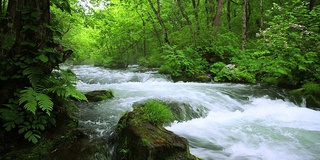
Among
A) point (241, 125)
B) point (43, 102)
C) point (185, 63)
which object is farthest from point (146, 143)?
point (185, 63)

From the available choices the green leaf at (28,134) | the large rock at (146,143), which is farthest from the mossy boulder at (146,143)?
the green leaf at (28,134)

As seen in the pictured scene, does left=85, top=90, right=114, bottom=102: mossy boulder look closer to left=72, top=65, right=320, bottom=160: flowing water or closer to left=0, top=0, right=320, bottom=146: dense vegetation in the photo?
left=72, top=65, right=320, bottom=160: flowing water

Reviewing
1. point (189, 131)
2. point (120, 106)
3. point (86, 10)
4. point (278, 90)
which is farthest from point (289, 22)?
point (86, 10)

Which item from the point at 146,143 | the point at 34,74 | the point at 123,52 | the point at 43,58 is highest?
the point at 123,52

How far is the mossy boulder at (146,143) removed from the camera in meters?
3.64

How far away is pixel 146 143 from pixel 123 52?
20.6 meters

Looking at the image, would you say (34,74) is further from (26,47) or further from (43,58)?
(26,47)

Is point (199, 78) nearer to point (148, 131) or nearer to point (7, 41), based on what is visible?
point (148, 131)

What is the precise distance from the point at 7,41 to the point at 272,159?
5.51 meters

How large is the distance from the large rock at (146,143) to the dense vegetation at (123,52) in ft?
3.99

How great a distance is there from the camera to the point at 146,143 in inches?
144

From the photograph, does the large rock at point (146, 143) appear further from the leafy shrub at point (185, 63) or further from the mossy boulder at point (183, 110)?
the leafy shrub at point (185, 63)

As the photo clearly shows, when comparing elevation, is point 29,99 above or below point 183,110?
above

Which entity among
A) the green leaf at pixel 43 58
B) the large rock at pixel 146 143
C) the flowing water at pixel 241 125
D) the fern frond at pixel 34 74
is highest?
the green leaf at pixel 43 58
